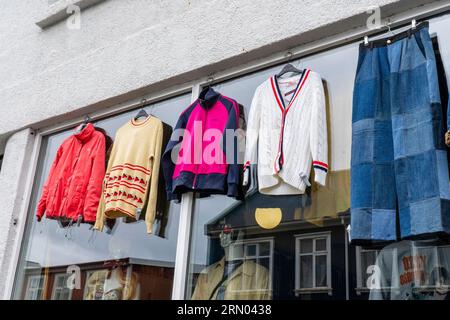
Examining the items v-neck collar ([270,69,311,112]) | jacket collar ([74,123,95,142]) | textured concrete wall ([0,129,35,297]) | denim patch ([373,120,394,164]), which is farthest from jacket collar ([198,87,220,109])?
textured concrete wall ([0,129,35,297])

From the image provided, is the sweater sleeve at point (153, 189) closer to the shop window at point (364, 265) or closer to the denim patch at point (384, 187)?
the shop window at point (364, 265)

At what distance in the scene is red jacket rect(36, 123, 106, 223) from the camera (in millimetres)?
3965

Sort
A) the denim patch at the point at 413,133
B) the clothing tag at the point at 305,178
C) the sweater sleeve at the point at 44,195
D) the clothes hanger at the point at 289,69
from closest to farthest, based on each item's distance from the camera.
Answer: the denim patch at the point at 413,133, the clothing tag at the point at 305,178, the clothes hanger at the point at 289,69, the sweater sleeve at the point at 44,195

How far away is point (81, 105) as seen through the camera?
4.39 m

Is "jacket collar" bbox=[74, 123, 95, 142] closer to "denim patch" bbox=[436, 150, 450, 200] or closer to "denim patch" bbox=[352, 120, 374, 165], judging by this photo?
"denim patch" bbox=[352, 120, 374, 165]

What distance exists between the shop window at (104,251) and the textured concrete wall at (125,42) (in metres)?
0.28

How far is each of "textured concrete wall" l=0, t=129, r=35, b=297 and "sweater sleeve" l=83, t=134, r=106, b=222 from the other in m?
0.84

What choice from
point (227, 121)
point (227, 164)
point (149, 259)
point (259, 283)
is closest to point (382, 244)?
point (259, 283)

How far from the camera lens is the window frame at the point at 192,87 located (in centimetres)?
312

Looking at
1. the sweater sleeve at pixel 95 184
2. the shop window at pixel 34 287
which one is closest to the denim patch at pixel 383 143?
the sweater sleeve at pixel 95 184

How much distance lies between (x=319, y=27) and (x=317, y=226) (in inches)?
47.6

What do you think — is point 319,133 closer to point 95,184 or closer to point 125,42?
point 95,184

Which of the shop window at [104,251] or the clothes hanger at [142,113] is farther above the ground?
the clothes hanger at [142,113]

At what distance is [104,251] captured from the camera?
400 cm
